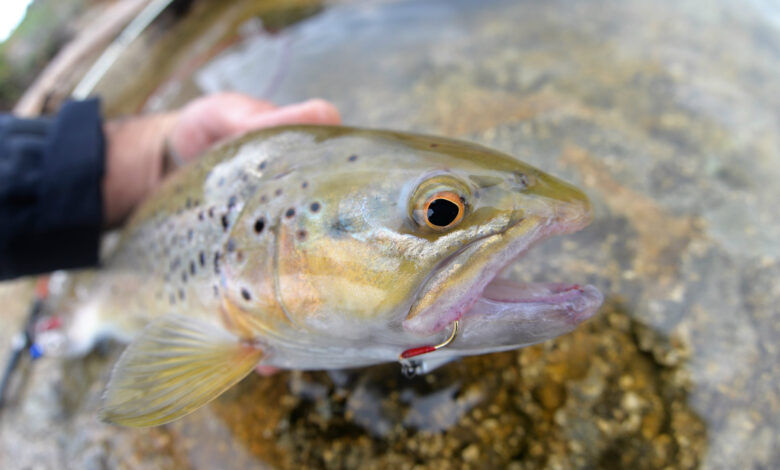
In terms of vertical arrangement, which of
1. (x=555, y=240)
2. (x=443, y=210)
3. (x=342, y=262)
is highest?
(x=443, y=210)

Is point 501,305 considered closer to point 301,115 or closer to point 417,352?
point 417,352

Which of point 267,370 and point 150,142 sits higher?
point 150,142

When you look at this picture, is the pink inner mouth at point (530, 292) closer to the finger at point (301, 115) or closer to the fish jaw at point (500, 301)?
the fish jaw at point (500, 301)

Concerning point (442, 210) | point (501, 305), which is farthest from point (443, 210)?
point (501, 305)

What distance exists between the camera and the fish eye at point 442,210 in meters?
1.53

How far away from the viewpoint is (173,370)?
1954 millimetres

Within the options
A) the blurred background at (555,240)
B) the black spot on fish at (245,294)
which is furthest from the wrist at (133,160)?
the black spot on fish at (245,294)

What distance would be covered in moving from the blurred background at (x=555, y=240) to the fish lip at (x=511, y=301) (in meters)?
0.79

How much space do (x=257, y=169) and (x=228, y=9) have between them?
4.28 meters

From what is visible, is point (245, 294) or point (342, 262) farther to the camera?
point (245, 294)

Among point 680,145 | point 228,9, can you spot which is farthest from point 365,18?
point 680,145

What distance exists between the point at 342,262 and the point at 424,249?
0.94ft

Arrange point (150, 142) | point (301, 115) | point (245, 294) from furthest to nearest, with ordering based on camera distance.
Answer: point (150, 142) → point (301, 115) → point (245, 294)

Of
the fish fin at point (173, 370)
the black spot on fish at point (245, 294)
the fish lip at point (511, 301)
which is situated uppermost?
the fish lip at point (511, 301)
